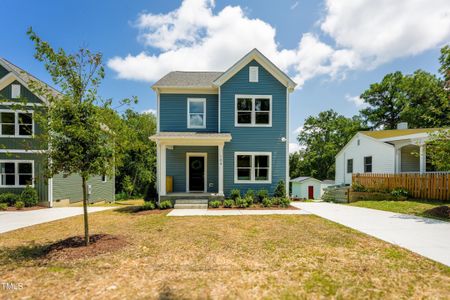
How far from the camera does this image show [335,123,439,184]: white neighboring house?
13972 millimetres

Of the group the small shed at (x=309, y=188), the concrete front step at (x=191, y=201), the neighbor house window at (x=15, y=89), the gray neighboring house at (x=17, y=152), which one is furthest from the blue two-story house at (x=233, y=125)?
the small shed at (x=309, y=188)

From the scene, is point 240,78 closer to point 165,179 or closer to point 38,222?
point 165,179

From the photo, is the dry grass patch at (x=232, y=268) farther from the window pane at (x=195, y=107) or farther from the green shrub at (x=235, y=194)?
the window pane at (x=195, y=107)

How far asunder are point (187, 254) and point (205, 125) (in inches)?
345

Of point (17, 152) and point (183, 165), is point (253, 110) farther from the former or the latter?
point (17, 152)

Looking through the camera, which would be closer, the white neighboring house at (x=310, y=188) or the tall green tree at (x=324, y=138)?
the white neighboring house at (x=310, y=188)

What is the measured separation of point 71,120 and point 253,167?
352 inches

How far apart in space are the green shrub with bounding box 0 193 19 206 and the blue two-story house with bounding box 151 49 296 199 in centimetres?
788

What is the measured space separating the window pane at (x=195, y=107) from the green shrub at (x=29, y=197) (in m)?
9.55

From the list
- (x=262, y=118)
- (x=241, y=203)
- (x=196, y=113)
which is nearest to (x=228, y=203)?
(x=241, y=203)

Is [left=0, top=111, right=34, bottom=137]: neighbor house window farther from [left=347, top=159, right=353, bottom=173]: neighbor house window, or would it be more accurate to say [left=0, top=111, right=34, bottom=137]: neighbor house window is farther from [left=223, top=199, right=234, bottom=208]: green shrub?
[left=347, top=159, right=353, bottom=173]: neighbor house window

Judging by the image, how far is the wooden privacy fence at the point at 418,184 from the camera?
1132 cm

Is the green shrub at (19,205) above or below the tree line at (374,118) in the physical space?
below

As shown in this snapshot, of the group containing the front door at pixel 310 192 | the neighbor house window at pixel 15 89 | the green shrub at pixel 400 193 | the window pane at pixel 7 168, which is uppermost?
the neighbor house window at pixel 15 89
